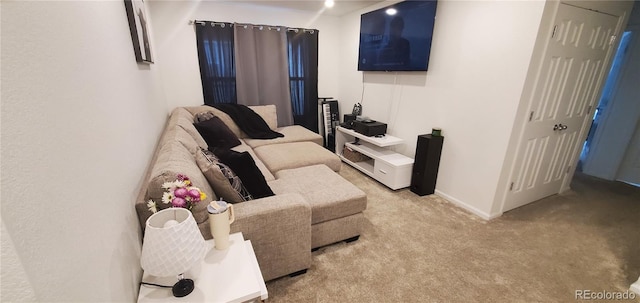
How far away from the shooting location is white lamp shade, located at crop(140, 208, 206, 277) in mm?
808

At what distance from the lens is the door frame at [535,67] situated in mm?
1907

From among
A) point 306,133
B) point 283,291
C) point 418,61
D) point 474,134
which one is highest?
point 418,61

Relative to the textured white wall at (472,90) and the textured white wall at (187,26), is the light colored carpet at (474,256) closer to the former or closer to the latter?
the textured white wall at (472,90)

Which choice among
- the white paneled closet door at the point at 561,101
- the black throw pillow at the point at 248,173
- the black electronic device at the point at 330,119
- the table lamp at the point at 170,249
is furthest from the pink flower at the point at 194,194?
the black electronic device at the point at 330,119

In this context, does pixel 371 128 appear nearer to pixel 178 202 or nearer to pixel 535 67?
pixel 535 67

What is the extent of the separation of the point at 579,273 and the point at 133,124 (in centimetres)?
301

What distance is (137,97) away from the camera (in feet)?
5.20

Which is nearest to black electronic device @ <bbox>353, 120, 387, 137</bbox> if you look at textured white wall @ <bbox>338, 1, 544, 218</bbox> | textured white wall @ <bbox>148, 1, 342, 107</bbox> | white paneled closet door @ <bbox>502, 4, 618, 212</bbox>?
textured white wall @ <bbox>338, 1, 544, 218</bbox>

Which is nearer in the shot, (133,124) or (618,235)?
(133,124)

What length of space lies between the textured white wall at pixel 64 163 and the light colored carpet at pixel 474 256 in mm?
1054

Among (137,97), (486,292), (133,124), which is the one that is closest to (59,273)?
(133,124)

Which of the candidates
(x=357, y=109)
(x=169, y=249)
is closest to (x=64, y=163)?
(x=169, y=249)

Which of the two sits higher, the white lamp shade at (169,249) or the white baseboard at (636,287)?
the white lamp shade at (169,249)

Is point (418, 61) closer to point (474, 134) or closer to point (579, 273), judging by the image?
point (474, 134)
